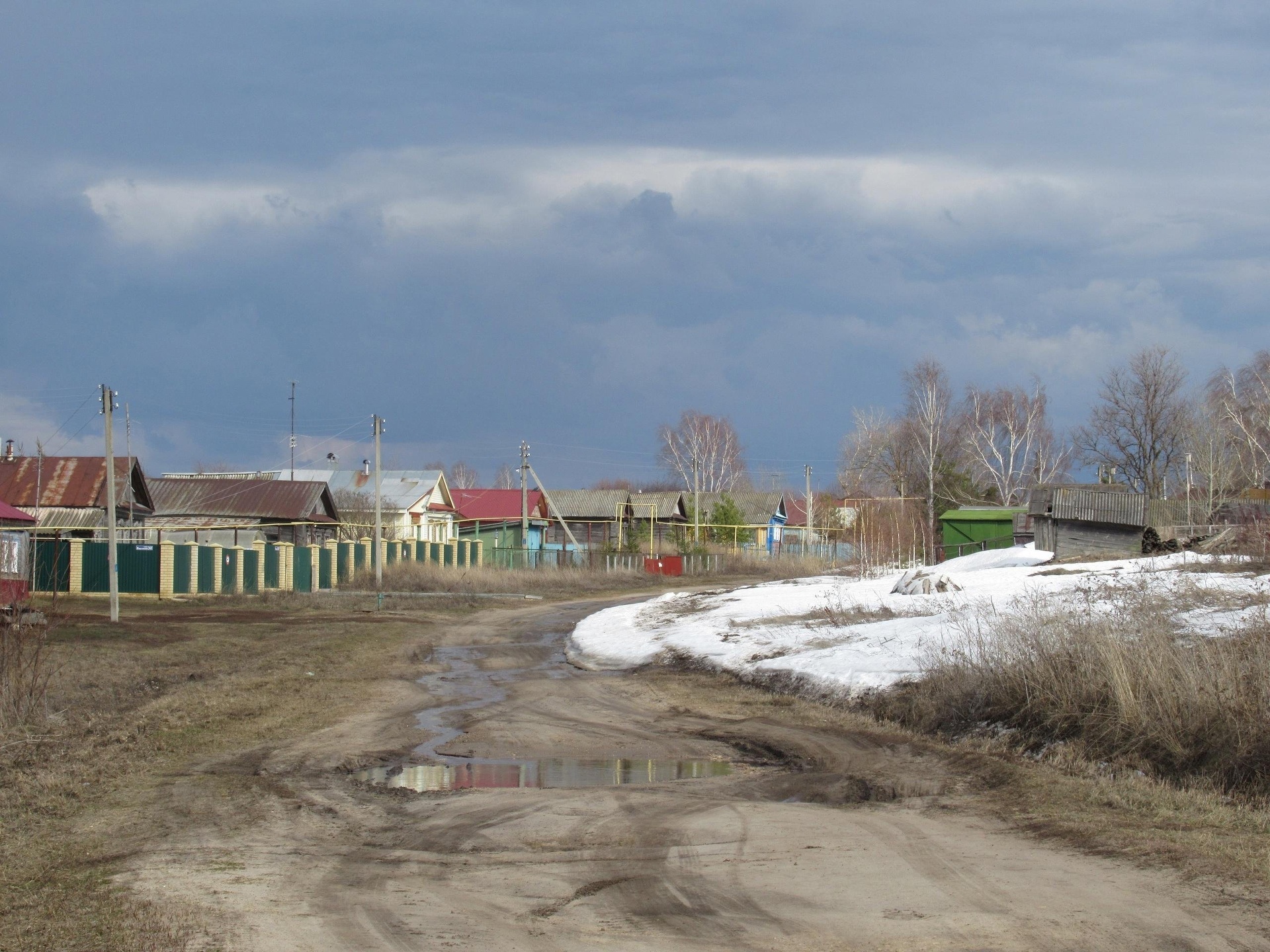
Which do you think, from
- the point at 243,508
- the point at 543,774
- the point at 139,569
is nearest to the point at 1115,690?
the point at 543,774

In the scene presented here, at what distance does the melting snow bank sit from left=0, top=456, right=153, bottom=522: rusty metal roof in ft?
85.4

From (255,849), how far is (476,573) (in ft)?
144

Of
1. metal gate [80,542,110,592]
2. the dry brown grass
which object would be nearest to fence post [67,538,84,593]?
metal gate [80,542,110,592]

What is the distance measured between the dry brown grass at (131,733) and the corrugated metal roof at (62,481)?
62.7 feet

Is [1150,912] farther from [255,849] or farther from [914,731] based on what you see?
[914,731]

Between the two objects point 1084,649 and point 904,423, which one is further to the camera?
point 904,423

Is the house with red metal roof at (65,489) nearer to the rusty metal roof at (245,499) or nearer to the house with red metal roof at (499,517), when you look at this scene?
the rusty metal roof at (245,499)

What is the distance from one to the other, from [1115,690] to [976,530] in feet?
162

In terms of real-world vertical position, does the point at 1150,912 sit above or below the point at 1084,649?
below

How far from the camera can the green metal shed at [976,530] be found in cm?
5688

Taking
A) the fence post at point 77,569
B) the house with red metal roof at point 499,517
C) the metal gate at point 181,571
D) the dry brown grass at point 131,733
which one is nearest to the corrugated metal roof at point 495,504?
the house with red metal roof at point 499,517

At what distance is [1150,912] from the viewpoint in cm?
580

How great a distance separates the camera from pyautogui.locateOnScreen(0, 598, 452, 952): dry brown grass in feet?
19.0

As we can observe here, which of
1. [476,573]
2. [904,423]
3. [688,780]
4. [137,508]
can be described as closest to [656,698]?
[688,780]
